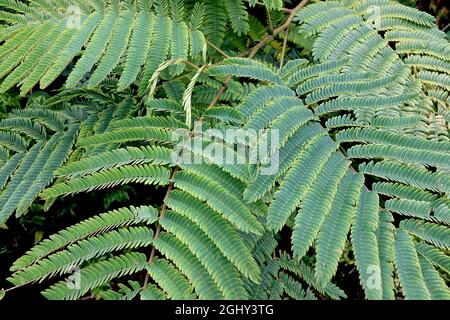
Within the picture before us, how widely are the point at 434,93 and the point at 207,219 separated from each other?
1220 millimetres

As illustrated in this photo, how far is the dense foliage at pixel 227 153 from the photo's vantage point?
1517 mm

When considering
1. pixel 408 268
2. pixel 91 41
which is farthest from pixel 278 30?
pixel 408 268

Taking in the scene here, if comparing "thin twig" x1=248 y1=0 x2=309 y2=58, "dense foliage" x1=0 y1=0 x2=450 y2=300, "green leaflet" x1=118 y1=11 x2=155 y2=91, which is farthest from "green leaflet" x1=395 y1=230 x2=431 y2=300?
"thin twig" x1=248 y1=0 x2=309 y2=58

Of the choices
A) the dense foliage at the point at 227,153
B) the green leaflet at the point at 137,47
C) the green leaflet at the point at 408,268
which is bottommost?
the green leaflet at the point at 408,268

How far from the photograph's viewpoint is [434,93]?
7.06 ft

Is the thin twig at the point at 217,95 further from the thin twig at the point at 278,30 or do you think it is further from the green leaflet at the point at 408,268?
the green leaflet at the point at 408,268

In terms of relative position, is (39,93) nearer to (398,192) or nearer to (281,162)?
(281,162)

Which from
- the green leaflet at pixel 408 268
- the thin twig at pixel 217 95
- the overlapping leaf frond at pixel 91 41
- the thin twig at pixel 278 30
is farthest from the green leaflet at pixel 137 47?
the green leaflet at pixel 408 268

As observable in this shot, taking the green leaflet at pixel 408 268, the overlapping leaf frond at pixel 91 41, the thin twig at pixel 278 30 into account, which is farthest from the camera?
the thin twig at pixel 278 30

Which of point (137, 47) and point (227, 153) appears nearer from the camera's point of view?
point (227, 153)

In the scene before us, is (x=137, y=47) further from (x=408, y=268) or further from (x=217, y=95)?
(x=408, y=268)

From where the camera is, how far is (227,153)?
1.71m
